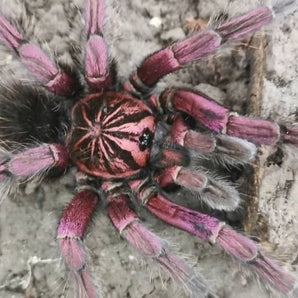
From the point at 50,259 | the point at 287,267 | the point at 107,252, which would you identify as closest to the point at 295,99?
the point at 287,267

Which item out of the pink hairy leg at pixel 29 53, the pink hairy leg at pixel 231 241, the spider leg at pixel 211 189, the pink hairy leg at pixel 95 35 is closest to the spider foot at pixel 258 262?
the pink hairy leg at pixel 231 241

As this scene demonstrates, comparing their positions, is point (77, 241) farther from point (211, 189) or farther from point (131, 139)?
point (211, 189)

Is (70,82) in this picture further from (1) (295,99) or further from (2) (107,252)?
(1) (295,99)

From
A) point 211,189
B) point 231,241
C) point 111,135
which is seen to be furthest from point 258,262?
point 111,135

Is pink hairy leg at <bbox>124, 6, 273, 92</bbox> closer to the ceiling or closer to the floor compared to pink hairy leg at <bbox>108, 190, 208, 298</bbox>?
closer to the ceiling

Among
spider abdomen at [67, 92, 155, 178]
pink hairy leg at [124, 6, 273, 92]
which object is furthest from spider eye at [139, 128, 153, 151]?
pink hairy leg at [124, 6, 273, 92]

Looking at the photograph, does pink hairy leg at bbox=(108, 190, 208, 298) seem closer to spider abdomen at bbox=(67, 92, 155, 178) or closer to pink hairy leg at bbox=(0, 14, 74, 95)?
spider abdomen at bbox=(67, 92, 155, 178)

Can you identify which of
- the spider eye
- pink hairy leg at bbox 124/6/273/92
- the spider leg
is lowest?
the spider leg

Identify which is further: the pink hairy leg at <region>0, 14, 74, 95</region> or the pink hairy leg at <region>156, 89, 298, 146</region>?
the pink hairy leg at <region>0, 14, 74, 95</region>
